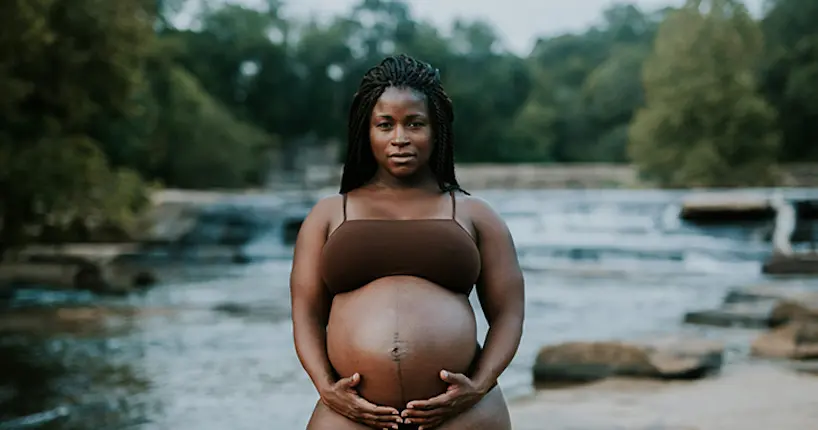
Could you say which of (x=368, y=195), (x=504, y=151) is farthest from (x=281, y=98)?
(x=368, y=195)

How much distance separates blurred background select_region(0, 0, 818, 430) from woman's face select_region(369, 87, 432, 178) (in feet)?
13.2

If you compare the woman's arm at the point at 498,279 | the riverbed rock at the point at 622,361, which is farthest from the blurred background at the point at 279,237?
the woman's arm at the point at 498,279

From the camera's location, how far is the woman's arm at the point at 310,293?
3311mm

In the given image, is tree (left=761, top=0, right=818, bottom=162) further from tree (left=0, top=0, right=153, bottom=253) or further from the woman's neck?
the woman's neck

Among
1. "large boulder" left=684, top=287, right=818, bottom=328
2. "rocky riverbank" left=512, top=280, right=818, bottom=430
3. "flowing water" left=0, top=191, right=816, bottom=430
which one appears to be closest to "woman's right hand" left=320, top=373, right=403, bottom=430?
"rocky riverbank" left=512, top=280, right=818, bottom=430

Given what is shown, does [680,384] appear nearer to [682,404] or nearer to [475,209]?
[682,404]

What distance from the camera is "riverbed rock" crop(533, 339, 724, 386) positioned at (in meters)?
8.75

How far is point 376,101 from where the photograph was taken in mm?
3354

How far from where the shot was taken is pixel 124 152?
33750 millimetres

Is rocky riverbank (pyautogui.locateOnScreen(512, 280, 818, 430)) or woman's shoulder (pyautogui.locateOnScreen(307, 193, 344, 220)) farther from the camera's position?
rocky riverbank (pyautogui.locateOnScreen(512, 280, 818, 430))

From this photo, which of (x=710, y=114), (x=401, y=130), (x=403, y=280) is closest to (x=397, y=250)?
(x=403, y=280)

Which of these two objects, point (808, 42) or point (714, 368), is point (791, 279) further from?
point (808, 42)

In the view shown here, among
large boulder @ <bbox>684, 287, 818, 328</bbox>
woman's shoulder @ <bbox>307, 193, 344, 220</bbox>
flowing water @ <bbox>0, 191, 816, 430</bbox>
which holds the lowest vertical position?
flowing water @ <bbox>0, 191, 816, 430</bbox>

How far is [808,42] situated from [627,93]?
15.8 m
